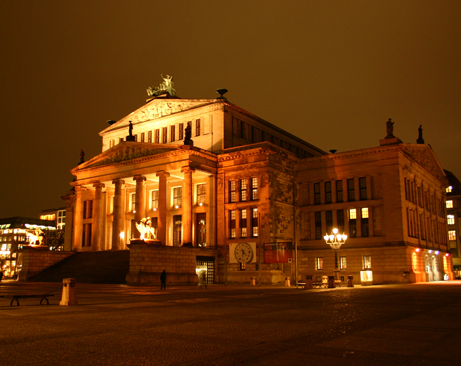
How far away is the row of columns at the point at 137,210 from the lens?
5503 centimetres

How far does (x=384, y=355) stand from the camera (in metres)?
9.84

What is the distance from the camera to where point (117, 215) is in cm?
6194

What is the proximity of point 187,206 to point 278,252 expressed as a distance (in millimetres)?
11994

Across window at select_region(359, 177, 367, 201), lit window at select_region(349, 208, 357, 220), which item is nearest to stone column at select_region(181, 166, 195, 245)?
lit window at select_region(349, 208, 357, 220)

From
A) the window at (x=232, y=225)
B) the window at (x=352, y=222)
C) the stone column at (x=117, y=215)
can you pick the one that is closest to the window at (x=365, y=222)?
the window at (x=352, y=222)

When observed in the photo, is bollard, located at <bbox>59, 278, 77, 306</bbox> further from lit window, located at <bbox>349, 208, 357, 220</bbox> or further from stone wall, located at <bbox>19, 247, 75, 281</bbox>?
lit window, located at <bbox>349, 208, 357, 220</bbox>

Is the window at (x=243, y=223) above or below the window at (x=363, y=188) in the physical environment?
below

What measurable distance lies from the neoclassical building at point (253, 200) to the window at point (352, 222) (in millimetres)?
131

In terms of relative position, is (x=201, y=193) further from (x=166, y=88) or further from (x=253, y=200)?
(x=166, y=88)

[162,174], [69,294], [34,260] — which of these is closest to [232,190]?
[162,174]

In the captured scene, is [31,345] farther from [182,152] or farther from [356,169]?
[356,169]

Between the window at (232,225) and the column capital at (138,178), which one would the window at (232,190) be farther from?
the column capital at (138,178)

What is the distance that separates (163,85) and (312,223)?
98.3ft

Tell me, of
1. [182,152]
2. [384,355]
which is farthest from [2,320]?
[182,152]
